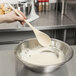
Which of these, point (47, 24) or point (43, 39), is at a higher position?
point (43, 39)

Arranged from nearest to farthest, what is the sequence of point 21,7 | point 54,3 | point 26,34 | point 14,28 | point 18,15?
point 18,15 → point 14,28 → point 21,7 → point 26,34 → point 54,3

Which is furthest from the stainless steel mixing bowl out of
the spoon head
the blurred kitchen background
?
the blurred kitchen background

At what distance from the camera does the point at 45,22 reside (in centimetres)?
144

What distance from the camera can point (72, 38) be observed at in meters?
1.50

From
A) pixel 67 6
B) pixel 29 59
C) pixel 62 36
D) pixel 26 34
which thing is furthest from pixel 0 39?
pixel 29 59

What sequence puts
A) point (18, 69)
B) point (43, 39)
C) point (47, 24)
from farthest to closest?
1. point (47, 24)
2. point (43, 39)
3. point (18, 69)

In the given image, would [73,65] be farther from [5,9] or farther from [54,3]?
[54,3]

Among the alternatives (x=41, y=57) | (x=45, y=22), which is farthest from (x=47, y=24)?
(x=41, y=57)

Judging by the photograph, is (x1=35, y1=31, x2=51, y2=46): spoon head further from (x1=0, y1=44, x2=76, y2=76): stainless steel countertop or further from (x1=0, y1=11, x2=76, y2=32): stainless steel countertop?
(x1=0, y1=11, x2=76, y2=32): stainless steel countertop

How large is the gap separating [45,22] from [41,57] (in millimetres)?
794

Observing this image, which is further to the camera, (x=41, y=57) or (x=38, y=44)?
(x=38, y=44)

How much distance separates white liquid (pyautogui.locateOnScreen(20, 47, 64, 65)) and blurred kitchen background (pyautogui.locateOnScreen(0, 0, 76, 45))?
1.97 feet

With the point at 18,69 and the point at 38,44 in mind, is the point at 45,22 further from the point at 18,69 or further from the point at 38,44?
the point at 18,69

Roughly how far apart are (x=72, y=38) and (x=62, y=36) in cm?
9
